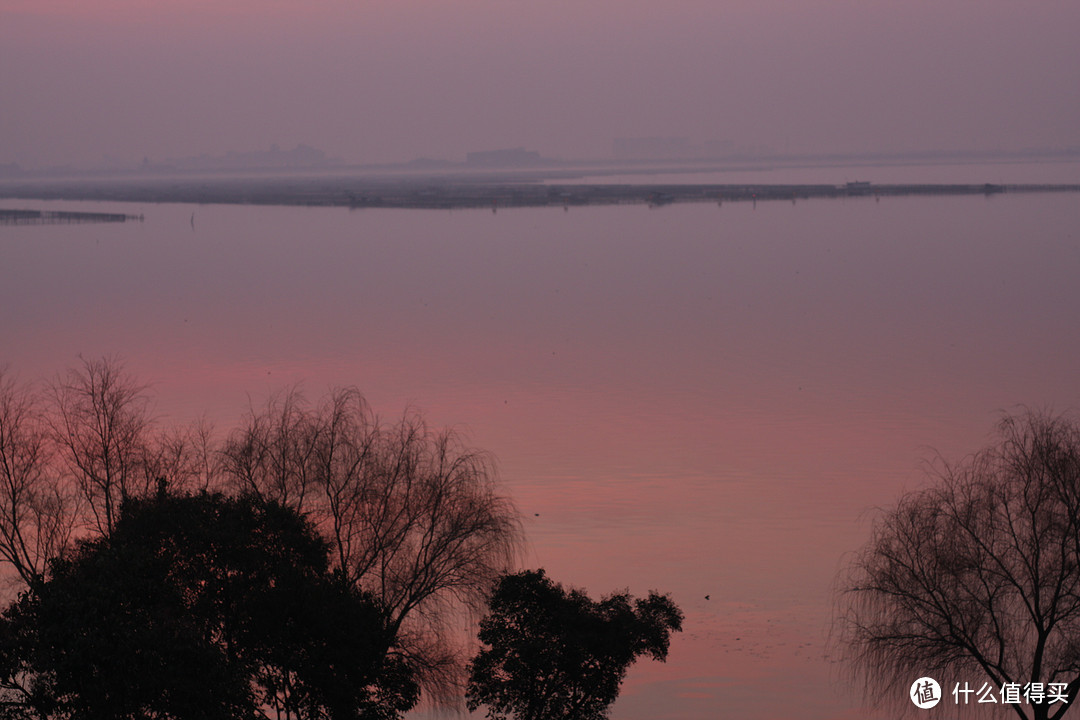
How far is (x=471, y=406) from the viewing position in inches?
2215

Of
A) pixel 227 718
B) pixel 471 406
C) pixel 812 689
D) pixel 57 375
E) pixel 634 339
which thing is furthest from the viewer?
pixel 634 339

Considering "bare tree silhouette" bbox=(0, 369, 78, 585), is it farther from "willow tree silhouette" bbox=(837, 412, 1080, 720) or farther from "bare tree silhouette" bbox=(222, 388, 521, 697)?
"willow tree silhouette" bbox=(837, 412, 1080, 720)

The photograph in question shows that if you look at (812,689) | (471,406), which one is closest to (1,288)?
(471,406)

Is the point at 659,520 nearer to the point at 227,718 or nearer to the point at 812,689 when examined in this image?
the point at 812,689

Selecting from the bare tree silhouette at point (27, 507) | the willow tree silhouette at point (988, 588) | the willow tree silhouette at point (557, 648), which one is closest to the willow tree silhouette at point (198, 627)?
the willow tree silhouette at point (557, 648)

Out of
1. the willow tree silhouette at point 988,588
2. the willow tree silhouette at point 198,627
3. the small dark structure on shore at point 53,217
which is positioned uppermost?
the small dark structure on shore at point 53,217

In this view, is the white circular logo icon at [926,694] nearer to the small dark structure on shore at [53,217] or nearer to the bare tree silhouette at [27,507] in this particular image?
the bare tree silhouette at [27,507]

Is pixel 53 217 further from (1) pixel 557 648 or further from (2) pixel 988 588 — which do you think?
(2) pixel 988 588

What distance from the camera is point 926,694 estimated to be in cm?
2664

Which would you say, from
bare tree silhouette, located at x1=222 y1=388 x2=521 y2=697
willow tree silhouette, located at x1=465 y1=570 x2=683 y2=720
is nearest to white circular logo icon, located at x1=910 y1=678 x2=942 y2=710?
willow tree silhouette, located at x1=465 y1=570 x2=683 y2=720

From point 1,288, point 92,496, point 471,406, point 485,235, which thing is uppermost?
point 485,235

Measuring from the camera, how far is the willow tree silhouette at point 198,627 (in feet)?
59.6

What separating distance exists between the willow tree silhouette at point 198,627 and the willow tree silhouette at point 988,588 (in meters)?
10.3

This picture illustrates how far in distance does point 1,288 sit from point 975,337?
237 ft
